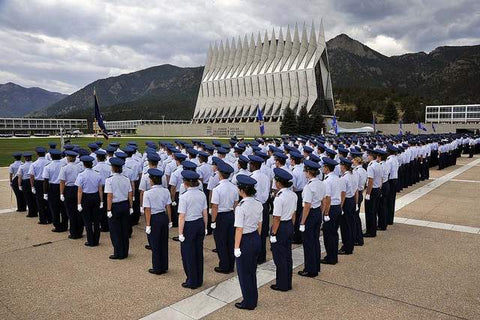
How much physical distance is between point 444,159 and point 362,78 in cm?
17815

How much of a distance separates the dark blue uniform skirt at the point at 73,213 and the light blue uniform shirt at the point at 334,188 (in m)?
5.82

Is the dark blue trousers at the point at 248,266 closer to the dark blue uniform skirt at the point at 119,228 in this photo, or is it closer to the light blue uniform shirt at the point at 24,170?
the dark blue uniform skirt at the point at 119,228

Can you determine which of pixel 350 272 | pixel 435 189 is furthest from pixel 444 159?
pixel 350 272

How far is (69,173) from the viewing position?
8.33 metres

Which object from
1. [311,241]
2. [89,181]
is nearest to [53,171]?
[89,181]

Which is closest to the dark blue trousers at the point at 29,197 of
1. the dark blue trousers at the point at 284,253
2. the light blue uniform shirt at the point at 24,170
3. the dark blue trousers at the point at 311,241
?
the light blue uniform shirt at the point at 24,170

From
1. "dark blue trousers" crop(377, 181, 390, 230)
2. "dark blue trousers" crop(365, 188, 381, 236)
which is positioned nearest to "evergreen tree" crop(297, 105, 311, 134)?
"dark blue trousers" crop(377, 181, 390, 230)

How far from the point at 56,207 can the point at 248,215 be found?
632cm

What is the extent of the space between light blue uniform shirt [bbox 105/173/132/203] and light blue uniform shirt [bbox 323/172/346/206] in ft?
12.9

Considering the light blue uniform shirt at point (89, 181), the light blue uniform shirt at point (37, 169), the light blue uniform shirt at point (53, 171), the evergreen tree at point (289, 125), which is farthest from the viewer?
the evergreen tree at point (289, 125)

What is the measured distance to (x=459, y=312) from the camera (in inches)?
195

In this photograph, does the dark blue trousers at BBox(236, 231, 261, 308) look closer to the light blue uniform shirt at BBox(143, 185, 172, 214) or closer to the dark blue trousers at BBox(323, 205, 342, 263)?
the light blue uniform shirt at BBox(143, 185, 172, 214)

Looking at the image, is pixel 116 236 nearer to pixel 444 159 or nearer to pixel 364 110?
pixel 444 159

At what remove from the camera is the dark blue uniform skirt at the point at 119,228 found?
22.8 ft
